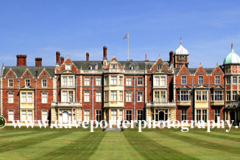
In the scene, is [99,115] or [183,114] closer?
[183,114]

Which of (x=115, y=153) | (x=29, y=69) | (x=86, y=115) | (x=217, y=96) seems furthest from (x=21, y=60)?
(x=115, y=153)

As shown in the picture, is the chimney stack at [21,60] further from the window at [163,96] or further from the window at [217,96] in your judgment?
the window at [217,96]

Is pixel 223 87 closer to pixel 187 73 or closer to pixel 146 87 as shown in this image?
pixel 187 73

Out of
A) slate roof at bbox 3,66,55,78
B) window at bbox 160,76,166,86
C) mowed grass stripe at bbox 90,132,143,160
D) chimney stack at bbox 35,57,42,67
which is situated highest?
chimney stack at bbox 35,57,42,67

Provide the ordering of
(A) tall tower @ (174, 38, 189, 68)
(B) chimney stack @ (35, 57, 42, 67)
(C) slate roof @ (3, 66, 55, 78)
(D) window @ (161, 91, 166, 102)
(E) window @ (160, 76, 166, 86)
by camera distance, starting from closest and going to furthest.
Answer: (D) window @ (161, 91, 166, 102) < (E) window @ (160, 76, 166, 86) < (C) slate roof @ (3, 66, 55, 78) < (B) chimney stack @ (35, 57, 42, 67) < (A) tall tower @ (174, 38, 189, 68)

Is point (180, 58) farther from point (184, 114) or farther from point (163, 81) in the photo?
point (184, 114)

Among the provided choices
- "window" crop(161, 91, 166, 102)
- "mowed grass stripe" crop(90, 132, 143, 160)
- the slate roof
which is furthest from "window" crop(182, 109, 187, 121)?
"mowed grass stripe" crop(90, 132, 143, 160)

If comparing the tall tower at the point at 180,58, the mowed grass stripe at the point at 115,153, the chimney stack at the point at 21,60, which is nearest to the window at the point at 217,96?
the tall tower at the point at 180,58

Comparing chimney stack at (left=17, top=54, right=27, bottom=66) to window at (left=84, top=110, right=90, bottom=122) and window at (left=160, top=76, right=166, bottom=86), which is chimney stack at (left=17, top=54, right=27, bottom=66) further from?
window at (left=160, top=76, right=166, bottom=86)

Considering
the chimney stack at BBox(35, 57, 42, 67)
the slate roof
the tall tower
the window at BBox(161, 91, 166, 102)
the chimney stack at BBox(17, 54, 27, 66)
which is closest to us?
the window at BBox(161, 91, 166, 102)

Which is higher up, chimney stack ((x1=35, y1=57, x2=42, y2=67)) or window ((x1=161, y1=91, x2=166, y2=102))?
chimney stack ((x1=35, y1=57, x2=42, y2=67))

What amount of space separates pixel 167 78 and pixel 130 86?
7.25 m

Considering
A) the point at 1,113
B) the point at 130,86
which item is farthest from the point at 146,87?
the point at 1,113

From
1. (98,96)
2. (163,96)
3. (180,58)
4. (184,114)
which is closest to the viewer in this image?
(163,96)
